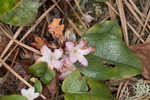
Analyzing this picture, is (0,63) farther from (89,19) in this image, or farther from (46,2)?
(89,19)

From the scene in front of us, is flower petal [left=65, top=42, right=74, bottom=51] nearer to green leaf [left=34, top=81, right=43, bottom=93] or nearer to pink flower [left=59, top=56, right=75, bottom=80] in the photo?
pink flower [left=59, top=56, right=75, bottom=80]

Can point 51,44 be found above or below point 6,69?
above

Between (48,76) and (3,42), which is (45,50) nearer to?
(48,76)

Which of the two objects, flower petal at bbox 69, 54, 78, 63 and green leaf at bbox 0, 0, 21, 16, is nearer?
green leaf at bbox 0, 0, 21, 16

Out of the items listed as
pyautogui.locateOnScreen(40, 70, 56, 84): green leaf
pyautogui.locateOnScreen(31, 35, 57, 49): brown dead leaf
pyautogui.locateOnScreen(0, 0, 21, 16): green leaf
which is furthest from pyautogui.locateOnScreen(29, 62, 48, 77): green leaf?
pyautogui.locateOnScreen(0, 0, 21, 16): green leaf

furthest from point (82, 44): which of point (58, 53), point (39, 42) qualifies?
point (39, 42)

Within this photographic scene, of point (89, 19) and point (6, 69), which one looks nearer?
point (6, 69)

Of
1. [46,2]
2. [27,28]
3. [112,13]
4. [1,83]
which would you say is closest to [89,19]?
[112,13]
